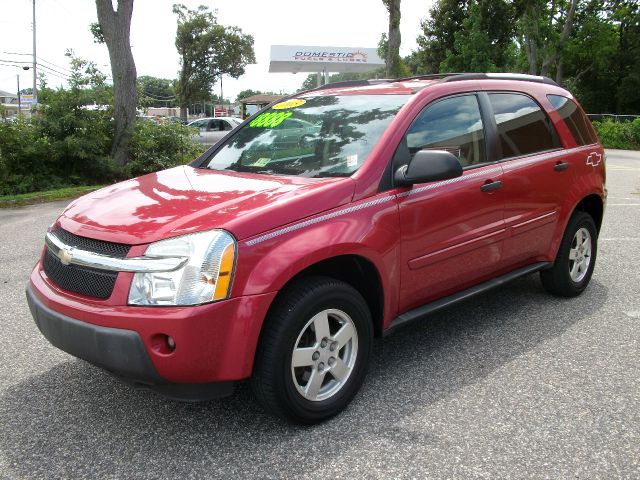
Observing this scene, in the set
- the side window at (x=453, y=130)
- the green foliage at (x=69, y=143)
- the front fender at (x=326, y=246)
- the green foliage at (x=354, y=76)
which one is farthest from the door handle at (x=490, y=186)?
the green foliage at (x=354, y=76)

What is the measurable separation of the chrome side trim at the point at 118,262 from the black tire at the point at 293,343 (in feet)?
1.71

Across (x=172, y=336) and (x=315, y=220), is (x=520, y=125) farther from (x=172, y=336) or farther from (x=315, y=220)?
(x=172, y=336)

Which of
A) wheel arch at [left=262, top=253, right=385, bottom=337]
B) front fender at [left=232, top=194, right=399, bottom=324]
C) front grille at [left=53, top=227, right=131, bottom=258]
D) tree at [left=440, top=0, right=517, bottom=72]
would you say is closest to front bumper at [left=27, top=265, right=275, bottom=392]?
front fender at [left=232, top=194, right=399, bottom=324]

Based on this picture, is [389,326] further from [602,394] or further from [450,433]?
[602,394]

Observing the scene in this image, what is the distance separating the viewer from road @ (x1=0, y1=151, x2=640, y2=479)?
8.60 ft

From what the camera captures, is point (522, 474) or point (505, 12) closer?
point (522, 474)

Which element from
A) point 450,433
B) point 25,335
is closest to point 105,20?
point 25,335

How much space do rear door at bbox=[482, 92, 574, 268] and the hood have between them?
150cm

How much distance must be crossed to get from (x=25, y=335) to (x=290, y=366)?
2381mm

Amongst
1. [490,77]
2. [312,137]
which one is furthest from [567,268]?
[312,137]

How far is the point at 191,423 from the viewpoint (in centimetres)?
300

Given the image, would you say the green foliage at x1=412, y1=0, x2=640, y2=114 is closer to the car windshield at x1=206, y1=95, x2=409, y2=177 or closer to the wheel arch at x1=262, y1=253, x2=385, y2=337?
the car windshield at x1=206, y1=95, x2=409, y2=177

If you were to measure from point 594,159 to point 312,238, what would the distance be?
319 cm

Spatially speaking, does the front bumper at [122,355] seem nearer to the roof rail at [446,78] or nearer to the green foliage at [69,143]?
the roof rail at [446,78]
